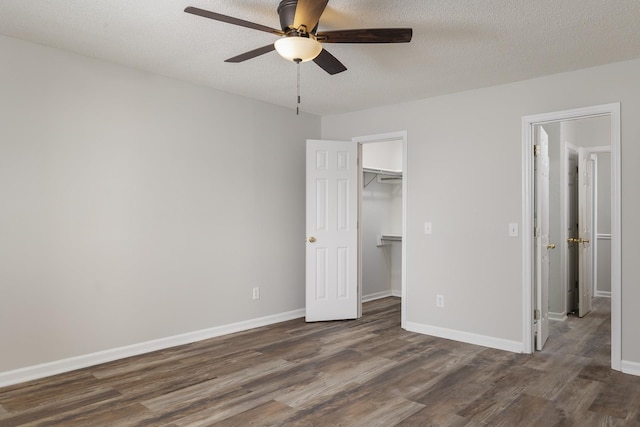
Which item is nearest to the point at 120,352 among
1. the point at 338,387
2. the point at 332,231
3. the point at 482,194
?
the point at 338,387

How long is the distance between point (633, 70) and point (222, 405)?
155 inches

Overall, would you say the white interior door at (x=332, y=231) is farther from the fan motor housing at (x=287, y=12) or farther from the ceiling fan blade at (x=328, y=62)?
the fan motor housing at (x=287, y=12)

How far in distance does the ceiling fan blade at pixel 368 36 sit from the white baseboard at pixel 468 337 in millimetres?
2965

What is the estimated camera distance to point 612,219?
3459 millimetres

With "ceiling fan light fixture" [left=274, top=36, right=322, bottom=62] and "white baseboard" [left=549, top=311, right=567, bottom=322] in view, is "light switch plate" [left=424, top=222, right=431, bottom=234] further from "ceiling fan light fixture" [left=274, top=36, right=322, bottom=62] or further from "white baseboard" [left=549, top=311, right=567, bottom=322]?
"ceiling fan light fixture" [left=274, top=36, right=322, bottom=62]

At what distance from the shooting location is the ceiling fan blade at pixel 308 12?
7.06ft

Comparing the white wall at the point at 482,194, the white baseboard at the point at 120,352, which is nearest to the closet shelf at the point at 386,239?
the white wall at the point at 482,194

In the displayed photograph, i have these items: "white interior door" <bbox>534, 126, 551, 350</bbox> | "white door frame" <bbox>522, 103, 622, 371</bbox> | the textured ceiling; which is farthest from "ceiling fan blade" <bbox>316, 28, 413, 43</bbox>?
"white interior door" <bbox>534, 126, 551, 350</bbox>

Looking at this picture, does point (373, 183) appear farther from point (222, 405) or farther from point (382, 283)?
point (222, 405)

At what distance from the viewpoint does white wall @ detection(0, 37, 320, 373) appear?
124 inches

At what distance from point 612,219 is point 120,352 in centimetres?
421

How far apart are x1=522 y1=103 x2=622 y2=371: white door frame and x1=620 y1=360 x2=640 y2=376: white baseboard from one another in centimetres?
3

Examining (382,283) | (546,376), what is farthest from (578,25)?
(382,283)

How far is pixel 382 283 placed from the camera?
6.52 m
